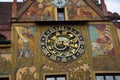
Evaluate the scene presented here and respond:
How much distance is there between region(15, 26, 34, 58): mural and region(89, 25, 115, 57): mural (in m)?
2.54

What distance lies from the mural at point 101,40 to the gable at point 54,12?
66cm

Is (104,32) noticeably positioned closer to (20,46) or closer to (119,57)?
(119,57)

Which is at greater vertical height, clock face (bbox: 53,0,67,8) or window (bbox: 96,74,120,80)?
clock face (bbox: 53,0,67,8)

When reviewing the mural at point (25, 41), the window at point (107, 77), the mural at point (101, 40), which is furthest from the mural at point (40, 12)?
the window at point (107, 77)

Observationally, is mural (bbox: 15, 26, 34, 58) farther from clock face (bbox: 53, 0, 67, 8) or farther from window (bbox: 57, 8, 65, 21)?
clock face (bbox: 53, 0, 67, 8)

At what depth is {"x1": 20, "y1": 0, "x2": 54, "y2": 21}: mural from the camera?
1566 centimetres

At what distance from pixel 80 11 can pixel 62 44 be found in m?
2.13

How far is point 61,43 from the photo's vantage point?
14.8 metres

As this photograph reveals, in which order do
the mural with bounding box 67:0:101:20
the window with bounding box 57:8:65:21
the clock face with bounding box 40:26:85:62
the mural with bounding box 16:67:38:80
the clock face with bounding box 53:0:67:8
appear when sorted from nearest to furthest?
the mural with bounding box 16:67:38:80
the clock face with bounding box 40:26:85:62
the mural with bounding box 67:0:101:20
the window with bounding box 57:8:65:21
the clock face with bounding box 53:0:67:8

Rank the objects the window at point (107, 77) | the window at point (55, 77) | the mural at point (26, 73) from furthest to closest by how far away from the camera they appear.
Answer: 1. the window at point (107, 77)
2. the window at point (55, 77)
3. the mural at point (26, 73)

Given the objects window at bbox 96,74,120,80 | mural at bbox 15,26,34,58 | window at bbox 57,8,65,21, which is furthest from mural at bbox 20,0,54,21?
window at bbox 96,74,120,80

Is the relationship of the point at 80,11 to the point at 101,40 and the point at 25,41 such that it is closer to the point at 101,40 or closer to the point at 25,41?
the point at 101,40

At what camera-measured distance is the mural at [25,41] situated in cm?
1445

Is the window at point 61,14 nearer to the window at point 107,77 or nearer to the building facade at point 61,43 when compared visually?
the building facade at point 61,43
